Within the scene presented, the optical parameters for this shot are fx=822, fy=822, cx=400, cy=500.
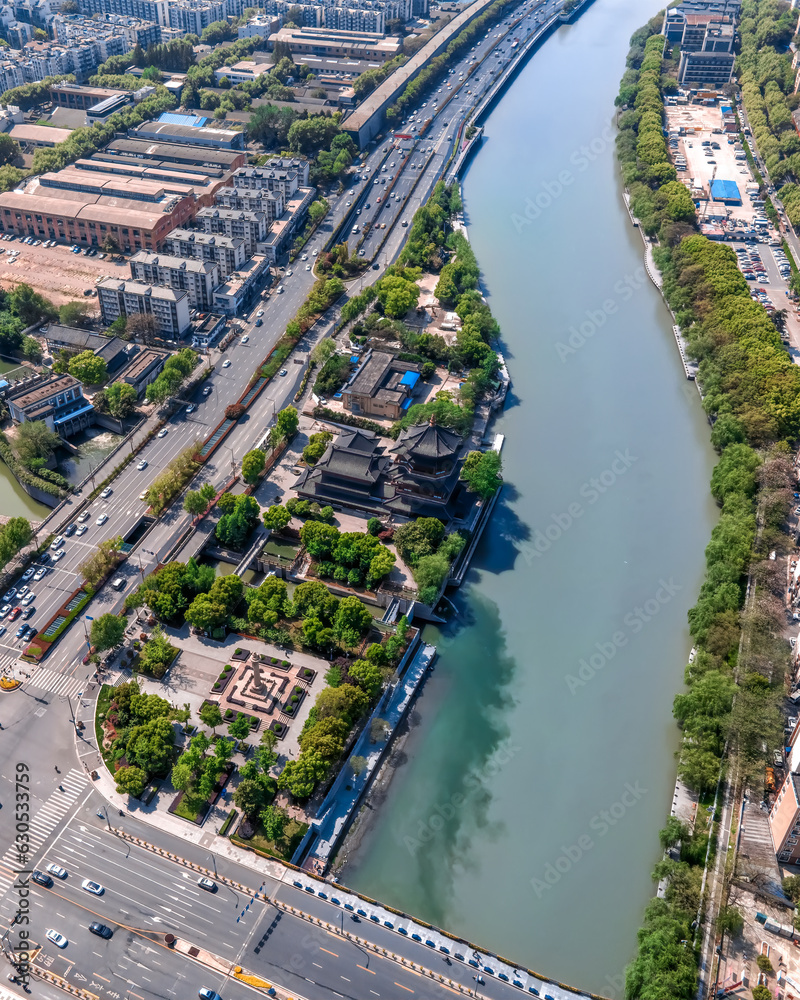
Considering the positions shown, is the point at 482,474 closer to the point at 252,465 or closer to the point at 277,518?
the point at 277,518

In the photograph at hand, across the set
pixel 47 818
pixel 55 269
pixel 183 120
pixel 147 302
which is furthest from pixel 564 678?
pixel 183 120

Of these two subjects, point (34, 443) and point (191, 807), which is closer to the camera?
point (191, 807)

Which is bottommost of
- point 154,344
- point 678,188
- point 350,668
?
point 350,668

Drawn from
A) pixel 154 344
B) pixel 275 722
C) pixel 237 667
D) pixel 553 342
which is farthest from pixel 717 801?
pixel 154 344

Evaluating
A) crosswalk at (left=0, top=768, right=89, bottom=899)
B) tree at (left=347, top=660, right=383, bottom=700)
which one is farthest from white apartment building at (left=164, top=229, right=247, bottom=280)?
crosswalk at (left=0, top=768, right=89, bottom=899)

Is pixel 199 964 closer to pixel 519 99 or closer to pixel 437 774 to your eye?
pixel 437 774

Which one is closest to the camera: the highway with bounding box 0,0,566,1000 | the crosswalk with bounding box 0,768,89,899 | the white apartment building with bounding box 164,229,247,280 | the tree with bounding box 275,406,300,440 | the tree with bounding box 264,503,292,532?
the highway with bounding box 0,0,566,1000

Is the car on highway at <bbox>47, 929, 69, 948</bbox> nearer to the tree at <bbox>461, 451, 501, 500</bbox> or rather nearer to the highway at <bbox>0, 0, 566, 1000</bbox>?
the highway at <bbox>0, 0, 566, 1000</bbox>
